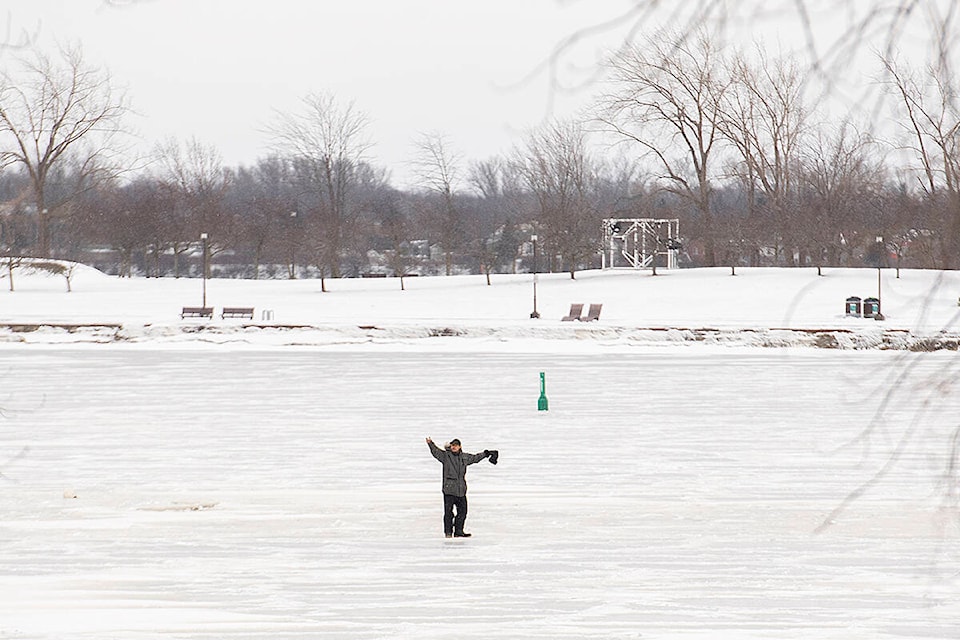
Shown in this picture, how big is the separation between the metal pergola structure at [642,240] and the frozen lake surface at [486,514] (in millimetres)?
32757

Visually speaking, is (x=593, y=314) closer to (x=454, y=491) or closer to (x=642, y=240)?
(x=642, y=240)

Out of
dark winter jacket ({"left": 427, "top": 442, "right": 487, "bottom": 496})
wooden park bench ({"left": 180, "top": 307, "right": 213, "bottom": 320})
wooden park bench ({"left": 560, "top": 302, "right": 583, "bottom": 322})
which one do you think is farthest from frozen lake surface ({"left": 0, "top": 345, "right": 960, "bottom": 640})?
wooden park bench ({"left": 180, "top": 307, "right": 213, "bottom": 320})

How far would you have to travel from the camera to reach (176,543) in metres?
12.4

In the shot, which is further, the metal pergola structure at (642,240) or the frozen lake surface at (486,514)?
the metal pergola structure at (642,240)

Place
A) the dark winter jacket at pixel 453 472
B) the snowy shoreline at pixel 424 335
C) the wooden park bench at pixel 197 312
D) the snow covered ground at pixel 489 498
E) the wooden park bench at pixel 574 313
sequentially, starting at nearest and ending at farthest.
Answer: the snow covered ground at pixel 489 498 → the dark winter jacket at pixel 453 472 → the snowy shoreline at pixel 424 335 → the wooden park bench at pixel 574 313 → the wooden park bench at pixel 197 312

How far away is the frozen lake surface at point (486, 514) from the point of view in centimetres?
977

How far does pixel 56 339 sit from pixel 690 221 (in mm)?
34660

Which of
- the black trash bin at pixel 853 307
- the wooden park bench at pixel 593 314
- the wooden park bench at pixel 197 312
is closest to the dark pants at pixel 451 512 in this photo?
the wooden park bench at pixel 593 314

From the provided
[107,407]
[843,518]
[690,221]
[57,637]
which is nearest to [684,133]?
[690,221]

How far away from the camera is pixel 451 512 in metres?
12.6

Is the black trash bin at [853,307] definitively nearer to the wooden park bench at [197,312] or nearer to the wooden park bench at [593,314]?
the wooden park bench at [593,314]

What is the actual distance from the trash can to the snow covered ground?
9279 mm

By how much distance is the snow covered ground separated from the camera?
9.74m

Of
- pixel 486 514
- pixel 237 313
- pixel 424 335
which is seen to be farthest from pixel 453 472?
pixel 237 313
